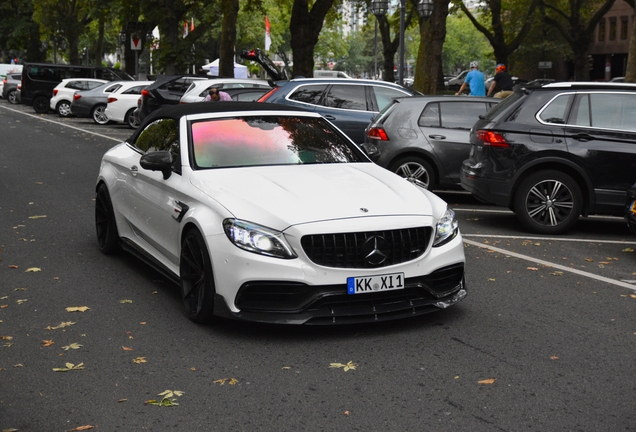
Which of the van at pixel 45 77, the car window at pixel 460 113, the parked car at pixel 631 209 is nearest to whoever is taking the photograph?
the parked car at pixel 631 209

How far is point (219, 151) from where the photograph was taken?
24.8 feet

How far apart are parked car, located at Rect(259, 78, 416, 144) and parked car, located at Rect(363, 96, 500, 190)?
2307 mm

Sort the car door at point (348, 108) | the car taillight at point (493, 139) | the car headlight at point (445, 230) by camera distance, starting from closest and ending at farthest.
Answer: the car headlight at point (445, 230)
the car taillight at point (493, 139)
the car door at point (348, 108)

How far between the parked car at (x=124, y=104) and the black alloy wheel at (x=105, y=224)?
70.5 feet

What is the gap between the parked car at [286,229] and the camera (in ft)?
20.5

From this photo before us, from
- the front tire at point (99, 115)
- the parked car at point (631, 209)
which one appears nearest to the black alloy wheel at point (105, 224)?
the parked car at point (631, 209)

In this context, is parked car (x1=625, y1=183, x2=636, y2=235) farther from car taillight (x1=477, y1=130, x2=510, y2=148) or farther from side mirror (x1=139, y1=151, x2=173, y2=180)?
side mirror (x1=139, y1=151, x2=173, y2=180)

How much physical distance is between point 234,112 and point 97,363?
9.61ft

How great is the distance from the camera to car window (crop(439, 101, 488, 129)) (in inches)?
545

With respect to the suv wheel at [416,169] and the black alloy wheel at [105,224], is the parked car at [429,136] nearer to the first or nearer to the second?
the suv wheel at [416,169]

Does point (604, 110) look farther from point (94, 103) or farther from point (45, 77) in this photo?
point (45, 77)

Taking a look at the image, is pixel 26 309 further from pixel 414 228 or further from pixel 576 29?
pixel 576 29

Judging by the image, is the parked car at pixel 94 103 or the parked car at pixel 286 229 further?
the parked car at pixel 94 103

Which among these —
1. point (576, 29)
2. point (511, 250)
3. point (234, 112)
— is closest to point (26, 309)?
point (234, 112)
